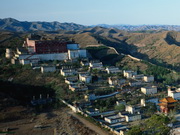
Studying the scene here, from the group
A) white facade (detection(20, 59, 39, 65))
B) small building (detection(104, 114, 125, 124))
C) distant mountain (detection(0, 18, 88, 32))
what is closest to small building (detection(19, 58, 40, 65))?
white facade (detection(20, 59, 39, 65))

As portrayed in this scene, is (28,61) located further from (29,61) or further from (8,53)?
(8,53)

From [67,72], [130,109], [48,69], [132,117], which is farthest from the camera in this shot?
[48,69]

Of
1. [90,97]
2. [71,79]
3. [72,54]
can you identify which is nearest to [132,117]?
[90,97]

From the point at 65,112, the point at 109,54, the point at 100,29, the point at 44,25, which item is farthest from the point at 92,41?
the point at 44,25

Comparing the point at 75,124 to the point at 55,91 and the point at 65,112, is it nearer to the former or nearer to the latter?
the point at 65,112

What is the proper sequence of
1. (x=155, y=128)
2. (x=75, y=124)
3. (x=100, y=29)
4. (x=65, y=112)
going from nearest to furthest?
(x=155, y=128), (x=75, y=124), (x=65, y=112), (x=100, y=29)

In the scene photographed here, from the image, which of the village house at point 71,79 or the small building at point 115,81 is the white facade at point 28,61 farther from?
the small building at point 115,81

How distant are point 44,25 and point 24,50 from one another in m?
132

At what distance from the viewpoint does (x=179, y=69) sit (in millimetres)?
55312

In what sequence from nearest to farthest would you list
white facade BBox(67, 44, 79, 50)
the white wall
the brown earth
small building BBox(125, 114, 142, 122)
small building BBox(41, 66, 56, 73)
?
the brown earth → small building BBox(125, 114, 142, 122) → small building BBox(41, 66, 56, 73) → the white wall → white facade BBox(67, 44, 79, 50)

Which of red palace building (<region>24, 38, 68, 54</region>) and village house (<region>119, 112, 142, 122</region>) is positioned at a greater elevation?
red palace building (<region>24, 38, 68, 54</region>)

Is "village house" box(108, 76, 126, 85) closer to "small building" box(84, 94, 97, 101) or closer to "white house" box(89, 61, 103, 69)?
"small building" box(84, 94, 97, 101)

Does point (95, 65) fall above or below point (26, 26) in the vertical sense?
below

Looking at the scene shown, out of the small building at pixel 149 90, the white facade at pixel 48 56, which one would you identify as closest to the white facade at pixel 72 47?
the white facade at pixel 48 56
